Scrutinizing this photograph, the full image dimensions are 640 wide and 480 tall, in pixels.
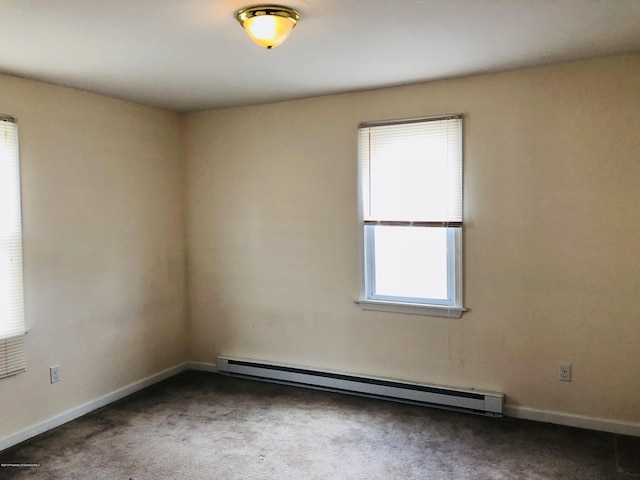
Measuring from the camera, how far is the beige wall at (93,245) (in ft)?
11.5

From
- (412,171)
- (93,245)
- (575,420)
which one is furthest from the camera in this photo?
(93,245)

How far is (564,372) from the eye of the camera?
3467mm

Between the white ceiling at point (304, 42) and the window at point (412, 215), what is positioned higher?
the white ceiling at point (304, 42)

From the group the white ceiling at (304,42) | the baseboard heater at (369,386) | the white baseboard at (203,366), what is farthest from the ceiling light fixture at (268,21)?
the white baseboard at (203,366)

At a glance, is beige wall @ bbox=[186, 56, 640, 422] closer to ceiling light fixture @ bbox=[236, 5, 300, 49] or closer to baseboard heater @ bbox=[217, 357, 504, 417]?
baseboard heater @ bbox=[217, 357, 504, 417]

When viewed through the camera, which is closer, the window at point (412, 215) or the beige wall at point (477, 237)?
the beige wall at point (477, 237)

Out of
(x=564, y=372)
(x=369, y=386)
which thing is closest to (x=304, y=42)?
(x=369, y=386)

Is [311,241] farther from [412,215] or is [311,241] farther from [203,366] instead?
[203,366]

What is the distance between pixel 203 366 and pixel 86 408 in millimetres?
1172

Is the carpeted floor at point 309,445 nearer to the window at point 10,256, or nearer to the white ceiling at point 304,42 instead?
the window at point 10,256

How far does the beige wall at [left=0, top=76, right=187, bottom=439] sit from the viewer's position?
11.5ft

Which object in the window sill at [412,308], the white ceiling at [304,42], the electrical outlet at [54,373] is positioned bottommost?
the electrical outlet at [54,373]

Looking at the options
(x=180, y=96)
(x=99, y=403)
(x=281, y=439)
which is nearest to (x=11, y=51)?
(x=180, y=96)

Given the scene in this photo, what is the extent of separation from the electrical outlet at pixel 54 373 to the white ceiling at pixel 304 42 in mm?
2006
